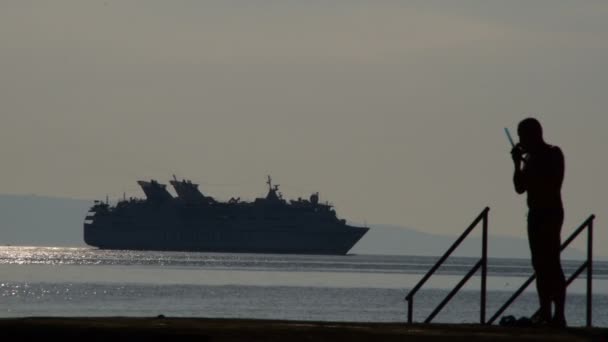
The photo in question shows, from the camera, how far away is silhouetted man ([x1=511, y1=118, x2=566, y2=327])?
9977 millimetres

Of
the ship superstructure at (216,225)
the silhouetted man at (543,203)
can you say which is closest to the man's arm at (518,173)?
the silhouetted man at (543,203)

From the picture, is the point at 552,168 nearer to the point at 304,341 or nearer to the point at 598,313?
the point at 304,341

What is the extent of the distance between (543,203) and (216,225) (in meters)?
152

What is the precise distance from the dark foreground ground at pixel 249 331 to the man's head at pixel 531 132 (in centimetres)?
123

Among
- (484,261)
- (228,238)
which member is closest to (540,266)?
(484,261)

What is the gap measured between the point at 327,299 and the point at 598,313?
1328 cm

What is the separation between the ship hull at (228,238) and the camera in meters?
157

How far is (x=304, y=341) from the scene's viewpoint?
317 inches

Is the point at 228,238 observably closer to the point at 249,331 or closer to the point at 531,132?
the point at 531,132

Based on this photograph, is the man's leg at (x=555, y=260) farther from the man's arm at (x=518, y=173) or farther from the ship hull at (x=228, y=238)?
the ship hull at (x=228, y=238)

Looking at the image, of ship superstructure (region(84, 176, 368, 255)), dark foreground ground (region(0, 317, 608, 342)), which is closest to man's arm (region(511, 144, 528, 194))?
dark foreground ground (region(0, 317, 608, 342))

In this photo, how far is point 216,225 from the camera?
162 meters

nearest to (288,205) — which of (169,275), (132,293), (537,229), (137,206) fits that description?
(137,206)

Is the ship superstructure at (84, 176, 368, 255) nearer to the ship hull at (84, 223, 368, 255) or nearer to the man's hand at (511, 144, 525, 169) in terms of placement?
the ship hull at (84, 223, 368, 255)
